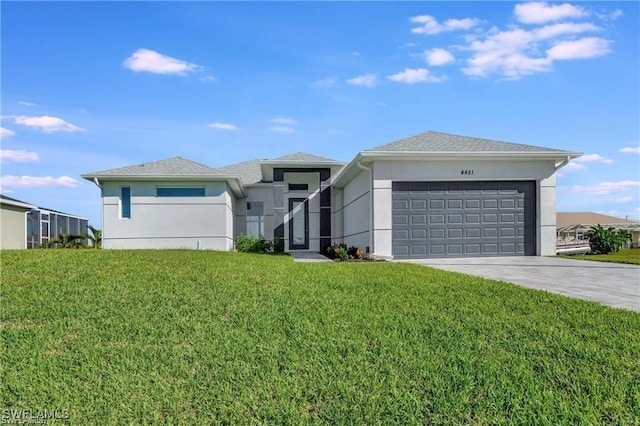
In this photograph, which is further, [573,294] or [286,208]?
[286,208]

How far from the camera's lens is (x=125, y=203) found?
1867 centimetres

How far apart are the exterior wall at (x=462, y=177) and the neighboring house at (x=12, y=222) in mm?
17144

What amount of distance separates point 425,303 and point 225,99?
8.26 metres

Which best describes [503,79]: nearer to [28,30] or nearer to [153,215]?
[28,30]

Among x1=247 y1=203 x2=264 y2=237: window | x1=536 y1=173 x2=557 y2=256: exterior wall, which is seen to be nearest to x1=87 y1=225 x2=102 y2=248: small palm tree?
x1=247 y1=203 x2=264 y2=237: window

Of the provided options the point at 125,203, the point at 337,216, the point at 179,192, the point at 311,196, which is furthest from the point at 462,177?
the point at 125,203

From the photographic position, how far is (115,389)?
363cm

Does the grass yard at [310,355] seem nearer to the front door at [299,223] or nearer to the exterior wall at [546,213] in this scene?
the exterior wall at [546,213]

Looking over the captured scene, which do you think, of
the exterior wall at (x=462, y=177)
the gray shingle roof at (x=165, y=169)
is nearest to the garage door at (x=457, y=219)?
the exterior wall at (x=462, y=177)

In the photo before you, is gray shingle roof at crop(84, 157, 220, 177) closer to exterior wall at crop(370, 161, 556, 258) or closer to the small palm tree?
the small palm tree

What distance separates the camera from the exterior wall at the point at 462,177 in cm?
1444

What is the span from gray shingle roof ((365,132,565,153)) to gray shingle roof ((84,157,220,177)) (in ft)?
26.2

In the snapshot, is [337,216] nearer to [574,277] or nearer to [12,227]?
[574,277]

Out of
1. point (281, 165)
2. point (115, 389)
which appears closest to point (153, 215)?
point (281, 165)
